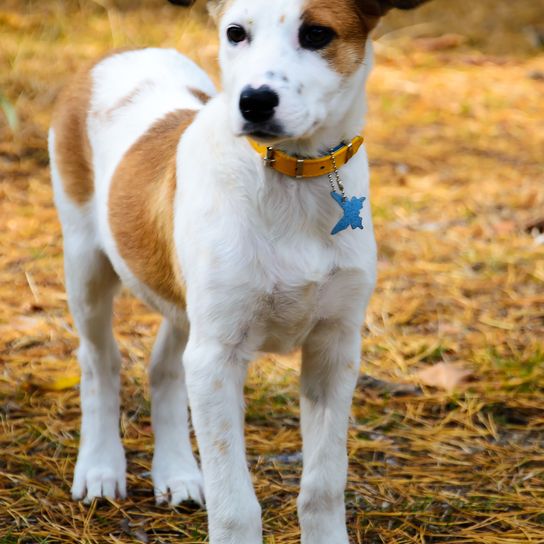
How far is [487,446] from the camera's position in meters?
4.27

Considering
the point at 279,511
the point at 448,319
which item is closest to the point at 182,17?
the point at 448,319

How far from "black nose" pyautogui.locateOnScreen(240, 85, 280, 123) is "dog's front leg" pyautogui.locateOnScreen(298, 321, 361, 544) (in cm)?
77

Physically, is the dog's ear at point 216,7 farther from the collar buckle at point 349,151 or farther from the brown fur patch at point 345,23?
the collar buckle at point 349,151

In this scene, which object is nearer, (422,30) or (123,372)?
(123,372)

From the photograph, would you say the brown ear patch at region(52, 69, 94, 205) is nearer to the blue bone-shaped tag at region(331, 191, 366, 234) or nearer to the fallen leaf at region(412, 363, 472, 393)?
the blue bone-shaped tag at region(331, 191, 366, 234)

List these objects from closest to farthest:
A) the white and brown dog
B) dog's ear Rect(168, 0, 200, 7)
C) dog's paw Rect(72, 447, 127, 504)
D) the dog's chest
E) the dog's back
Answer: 1. the white and brown dog
2. the dog's chest
3. dog's ear Rect(168, 0, 200, 7)
4. the dog's back
5. dog's paw Rect(72, 447, 127, 504)

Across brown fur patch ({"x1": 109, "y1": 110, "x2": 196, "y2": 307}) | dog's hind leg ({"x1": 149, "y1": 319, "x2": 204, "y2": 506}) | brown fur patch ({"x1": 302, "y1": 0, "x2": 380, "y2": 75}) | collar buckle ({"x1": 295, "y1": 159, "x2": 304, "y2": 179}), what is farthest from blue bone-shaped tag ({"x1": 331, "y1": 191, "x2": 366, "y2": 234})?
dog's hind leg ({"x1": 149, "y1": 319, "x2": 204, "y2": 506})

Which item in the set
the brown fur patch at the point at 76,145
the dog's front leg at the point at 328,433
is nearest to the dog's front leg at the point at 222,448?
the dog's front leg at the point at 328,433

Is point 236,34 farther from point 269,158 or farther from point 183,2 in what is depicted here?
point 183,2

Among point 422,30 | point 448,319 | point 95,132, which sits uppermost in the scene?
point 95,132

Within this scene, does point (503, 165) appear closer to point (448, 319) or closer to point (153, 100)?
point (448, 319)

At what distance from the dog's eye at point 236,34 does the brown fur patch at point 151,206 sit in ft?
2.02

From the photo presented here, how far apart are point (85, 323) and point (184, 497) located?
80cm

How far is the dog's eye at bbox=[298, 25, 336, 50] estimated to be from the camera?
299 cm
